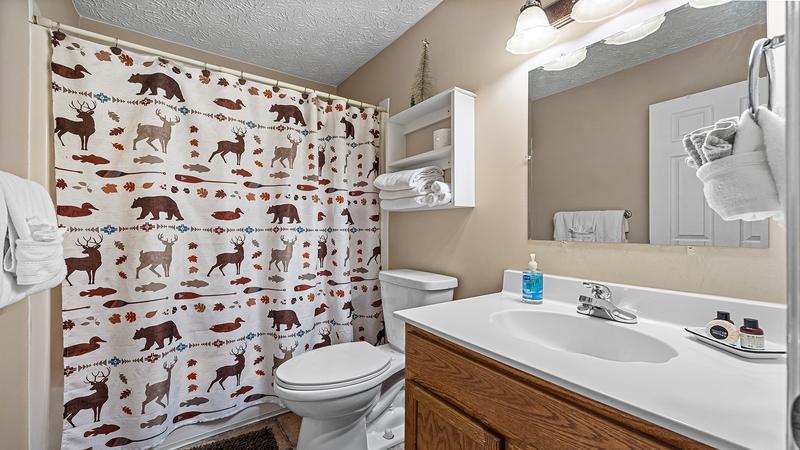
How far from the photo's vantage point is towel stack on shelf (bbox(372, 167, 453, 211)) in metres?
1.55

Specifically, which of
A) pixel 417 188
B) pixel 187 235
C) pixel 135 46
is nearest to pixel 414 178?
pixel 417 188

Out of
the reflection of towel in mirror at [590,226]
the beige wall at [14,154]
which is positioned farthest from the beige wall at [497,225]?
the beige wall at [14,154]

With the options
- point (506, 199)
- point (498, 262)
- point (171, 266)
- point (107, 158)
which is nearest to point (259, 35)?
point (107, 158)

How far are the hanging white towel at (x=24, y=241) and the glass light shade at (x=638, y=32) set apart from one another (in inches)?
74.8

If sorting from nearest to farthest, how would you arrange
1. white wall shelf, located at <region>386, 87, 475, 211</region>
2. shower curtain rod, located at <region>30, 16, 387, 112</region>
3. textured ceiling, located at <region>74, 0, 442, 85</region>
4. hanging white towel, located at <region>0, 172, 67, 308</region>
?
hanging white towel, located at <region>0, 172, 67, 308</region> → shower curtain rod, located at <region>30, 16, 387, 112</region> → white wall shelf, located at <region>386, 87, 475, 211</region> → textured ceiling, located at <region>74, 0, 442, 85</region>

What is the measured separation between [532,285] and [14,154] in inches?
78.4

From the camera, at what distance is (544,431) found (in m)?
0.68

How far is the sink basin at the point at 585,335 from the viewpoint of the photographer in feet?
2.84

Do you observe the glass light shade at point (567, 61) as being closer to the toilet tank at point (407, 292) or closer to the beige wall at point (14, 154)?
the toilet tank at point (407, 292)

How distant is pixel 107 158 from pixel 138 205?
0.74 feet

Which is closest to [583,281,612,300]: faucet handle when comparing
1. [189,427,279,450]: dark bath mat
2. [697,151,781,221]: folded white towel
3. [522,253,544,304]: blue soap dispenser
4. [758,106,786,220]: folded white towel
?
[522,253,544,304]: blue soap dispenser

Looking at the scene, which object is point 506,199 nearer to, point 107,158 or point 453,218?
point 453,218

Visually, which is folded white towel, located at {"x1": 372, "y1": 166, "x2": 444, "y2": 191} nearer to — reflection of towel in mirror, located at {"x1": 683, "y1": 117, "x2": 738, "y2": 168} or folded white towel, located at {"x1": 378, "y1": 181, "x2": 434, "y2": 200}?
folded white towel, located at {"x1": 378, "y1": 181, "x2": 434, "y2": 200}

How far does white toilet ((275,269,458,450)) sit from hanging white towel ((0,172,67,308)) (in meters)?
0.82
